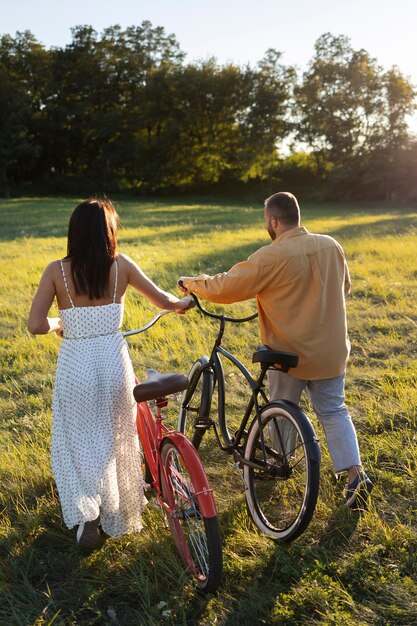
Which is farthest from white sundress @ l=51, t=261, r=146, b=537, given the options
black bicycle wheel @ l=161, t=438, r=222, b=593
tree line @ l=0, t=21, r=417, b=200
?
tree line @ l=0, t=21, r=417, b=200

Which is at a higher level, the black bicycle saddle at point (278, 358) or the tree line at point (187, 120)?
the tree line at point (187, 120)

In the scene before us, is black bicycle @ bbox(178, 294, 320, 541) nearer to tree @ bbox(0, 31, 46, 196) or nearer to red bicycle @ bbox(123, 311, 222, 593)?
red bicycle @ bbox(123, 311, 222, 593)

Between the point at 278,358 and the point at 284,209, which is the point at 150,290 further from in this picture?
the point at 284,209

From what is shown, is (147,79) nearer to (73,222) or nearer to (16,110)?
(16,110)

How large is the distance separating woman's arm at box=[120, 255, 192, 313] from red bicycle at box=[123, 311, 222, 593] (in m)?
0.46

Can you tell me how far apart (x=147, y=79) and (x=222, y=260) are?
42117mm

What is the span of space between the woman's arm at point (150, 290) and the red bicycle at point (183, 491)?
1.50 ft

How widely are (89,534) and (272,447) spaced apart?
1.20 meters

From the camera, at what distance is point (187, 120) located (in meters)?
50.3

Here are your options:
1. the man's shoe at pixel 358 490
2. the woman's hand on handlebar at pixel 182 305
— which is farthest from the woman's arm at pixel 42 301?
the man's shoe at pixel 358 490

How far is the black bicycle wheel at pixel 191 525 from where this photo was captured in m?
2.94

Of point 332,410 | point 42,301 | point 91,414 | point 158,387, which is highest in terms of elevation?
point 42,301

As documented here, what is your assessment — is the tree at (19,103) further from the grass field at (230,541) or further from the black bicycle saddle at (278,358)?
the black bicycle saddle at (278,358)

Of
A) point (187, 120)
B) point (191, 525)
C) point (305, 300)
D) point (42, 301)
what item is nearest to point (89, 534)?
point (191, 525)
